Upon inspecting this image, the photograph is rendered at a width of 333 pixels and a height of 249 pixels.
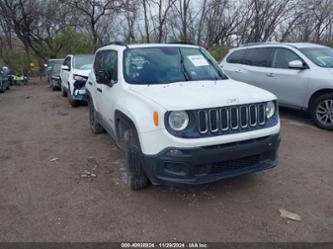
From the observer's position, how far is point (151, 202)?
11.8 ft

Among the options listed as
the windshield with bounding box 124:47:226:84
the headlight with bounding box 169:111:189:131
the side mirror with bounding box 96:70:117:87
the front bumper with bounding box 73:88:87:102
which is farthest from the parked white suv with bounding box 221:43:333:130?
the front bumper with bounding box 73:88:87:102

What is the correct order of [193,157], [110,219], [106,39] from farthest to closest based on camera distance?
[106,39], [110,219], [193,157]

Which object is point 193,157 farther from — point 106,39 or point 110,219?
point 106,39

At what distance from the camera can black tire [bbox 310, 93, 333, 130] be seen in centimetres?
617

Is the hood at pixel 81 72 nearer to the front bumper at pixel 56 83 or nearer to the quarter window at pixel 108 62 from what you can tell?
the quarter window at pixel 108 62

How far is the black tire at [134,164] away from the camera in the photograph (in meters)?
3.53

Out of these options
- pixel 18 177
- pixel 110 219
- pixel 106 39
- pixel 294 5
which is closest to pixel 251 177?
pixel 110 219

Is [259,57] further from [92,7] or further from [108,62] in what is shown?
[92,7]

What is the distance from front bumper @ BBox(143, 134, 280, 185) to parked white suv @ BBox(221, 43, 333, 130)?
11.7 ft

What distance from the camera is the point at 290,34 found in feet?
84.5

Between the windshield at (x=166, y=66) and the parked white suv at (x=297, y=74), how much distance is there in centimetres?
277

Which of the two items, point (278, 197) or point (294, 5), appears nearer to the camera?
point (278, 197)

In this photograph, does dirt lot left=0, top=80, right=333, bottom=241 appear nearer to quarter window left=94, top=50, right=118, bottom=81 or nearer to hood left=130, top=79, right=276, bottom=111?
hood left=130, top=79, right=276, bottom=111

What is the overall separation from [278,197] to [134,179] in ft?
5.75
